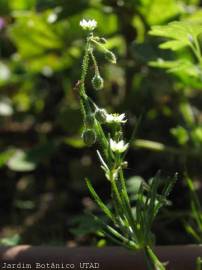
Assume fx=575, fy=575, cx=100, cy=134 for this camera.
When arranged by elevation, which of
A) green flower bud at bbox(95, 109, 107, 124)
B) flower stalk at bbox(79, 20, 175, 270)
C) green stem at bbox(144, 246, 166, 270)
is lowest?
green stem at bbox(144, 246, 166, 270)

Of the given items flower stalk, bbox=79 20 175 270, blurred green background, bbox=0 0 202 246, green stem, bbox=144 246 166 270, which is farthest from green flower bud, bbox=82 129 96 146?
blurred green background, bbox=0 0 202 246

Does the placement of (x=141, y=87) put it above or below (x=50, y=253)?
above

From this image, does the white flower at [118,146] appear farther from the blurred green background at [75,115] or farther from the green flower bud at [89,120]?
the blurred green background at [75,115]

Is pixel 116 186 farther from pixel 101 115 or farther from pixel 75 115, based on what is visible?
pixel 75 115

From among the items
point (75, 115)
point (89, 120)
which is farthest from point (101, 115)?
point (75, 115)

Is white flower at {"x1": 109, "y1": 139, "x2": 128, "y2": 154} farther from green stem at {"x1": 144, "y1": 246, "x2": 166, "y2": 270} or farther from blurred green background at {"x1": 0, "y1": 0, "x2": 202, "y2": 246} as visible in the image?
blurred green background at {"x1": 0, "y1": 0, "x2": 202, "y2": 246}

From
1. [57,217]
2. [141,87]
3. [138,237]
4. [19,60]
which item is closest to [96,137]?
[138,237]

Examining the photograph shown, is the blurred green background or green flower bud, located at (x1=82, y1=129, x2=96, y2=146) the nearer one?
green flower bud, located at (x1=82, y1=129, x2=96, y2=146)

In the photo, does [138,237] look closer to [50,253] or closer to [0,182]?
[50,253]

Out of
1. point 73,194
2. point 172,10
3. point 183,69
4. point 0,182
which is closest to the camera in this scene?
point 183,69
